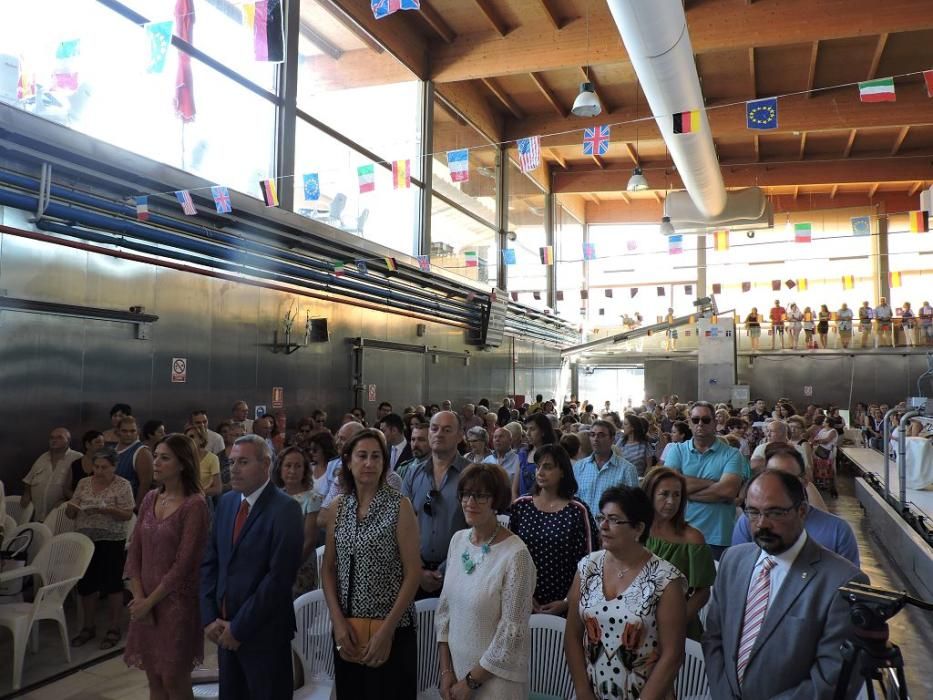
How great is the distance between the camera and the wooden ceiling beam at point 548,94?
1376 centimetres

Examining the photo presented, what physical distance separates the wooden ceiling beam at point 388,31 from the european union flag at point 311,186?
285 cm

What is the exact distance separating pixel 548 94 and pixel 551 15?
12.2 ft

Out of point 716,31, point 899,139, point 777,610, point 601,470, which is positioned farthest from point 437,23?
point 899,139

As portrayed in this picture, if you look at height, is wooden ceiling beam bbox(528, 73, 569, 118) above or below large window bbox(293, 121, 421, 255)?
above

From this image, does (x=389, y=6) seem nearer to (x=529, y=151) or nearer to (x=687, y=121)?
(x=687, y=121)

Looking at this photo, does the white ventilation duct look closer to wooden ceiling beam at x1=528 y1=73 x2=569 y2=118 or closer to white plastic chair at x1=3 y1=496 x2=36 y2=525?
wooden ceiling beam at x1=528 y1=73 x2=569 y2=118

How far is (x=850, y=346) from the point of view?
21.9m

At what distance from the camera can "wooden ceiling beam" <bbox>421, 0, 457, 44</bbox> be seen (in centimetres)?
1105

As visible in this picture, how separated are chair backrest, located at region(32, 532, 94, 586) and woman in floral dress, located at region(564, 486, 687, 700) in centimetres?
364

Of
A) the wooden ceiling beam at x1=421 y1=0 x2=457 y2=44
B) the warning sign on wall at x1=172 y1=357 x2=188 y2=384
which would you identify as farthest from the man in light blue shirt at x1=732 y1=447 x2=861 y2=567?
the wooden ceiling beam at x1=421 y1=0 x2=457 y2=44

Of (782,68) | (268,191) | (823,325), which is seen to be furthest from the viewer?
(823,325)

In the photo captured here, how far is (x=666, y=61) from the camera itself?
7219 millimetres

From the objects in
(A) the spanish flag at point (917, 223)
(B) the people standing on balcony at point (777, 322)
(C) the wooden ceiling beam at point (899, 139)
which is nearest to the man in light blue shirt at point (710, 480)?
(A) the spanish flag at point (917, 223)

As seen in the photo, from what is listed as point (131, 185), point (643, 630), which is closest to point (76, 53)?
point (131, 185)
